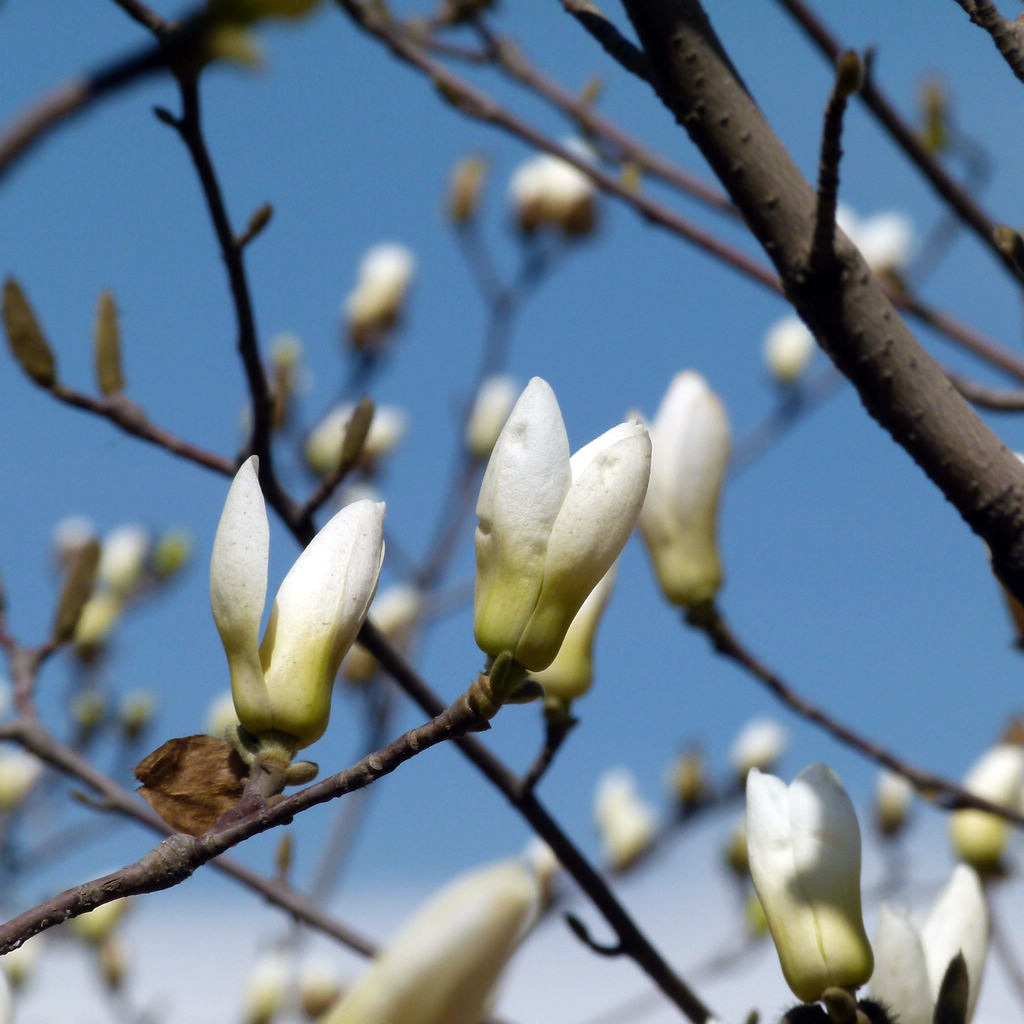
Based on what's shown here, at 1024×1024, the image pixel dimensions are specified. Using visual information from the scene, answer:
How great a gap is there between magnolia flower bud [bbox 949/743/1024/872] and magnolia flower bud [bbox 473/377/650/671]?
89 centimetres


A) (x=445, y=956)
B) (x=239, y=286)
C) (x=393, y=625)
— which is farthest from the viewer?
(x=393, y=625)

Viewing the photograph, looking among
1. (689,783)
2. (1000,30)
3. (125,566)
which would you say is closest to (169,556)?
(125,566)

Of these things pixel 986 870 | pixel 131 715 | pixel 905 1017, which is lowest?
pixel 905 1017

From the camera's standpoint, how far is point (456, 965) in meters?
0.61

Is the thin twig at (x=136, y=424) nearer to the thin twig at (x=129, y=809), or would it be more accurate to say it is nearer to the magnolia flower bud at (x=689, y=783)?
the thin twig at (x=129, y=809)

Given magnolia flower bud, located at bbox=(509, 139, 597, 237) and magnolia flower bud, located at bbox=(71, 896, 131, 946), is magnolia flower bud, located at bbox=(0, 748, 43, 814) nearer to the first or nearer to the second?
magnolia flower bud, located at bbox=(71, 896, 131, 946)

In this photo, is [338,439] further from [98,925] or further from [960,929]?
[960,929]

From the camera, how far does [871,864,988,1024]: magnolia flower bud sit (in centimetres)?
86

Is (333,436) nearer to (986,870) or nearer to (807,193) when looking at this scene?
(986,870)

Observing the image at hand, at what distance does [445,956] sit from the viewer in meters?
0.61

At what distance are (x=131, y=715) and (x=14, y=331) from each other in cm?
204

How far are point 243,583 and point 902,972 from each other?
20.5 inches

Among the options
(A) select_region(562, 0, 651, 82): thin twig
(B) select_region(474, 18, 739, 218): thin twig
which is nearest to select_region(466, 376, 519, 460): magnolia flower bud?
(B) select_region(474, 18, 739, 218): thin twig

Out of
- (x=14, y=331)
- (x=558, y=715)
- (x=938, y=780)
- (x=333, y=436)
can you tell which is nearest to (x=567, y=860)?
(x=558, y=715)
